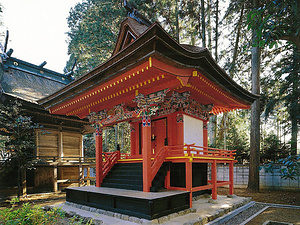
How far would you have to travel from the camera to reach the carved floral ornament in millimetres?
7316

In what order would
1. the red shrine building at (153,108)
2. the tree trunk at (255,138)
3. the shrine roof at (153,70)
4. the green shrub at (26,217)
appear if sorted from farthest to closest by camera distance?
1. the tree trunk at (255,138)
2. the red shrine building at (153,108)
3. the shrine roof at (153,70)
4. the green shrub at (26,217)

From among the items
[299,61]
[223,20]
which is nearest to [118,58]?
[299,61]

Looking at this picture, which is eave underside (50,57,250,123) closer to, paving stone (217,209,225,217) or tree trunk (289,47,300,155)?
paving stone (217,209,225,217)

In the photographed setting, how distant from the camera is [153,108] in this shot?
24.2 ft

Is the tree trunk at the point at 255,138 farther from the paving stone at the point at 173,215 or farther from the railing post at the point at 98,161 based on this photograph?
the railing post at the point at 98,161

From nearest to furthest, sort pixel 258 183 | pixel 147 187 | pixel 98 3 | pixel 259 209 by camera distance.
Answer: pixel 147 187
pixel 259 209
pixel 258 183
pixel 98 3

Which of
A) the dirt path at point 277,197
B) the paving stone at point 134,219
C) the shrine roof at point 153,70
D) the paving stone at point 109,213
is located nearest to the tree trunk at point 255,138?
the dirt path at point 277,197

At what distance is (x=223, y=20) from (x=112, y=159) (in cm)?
1366

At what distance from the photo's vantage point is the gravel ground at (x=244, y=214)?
6.73 metres

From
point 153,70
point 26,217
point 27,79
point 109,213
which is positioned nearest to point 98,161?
point 109,213

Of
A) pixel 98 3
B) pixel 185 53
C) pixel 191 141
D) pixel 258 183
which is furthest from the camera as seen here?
pixel 98 3

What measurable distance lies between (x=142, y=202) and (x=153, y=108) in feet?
9.85

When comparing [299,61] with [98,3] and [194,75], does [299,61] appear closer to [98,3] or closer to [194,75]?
[194,75]

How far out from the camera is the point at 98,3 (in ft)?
61.8
